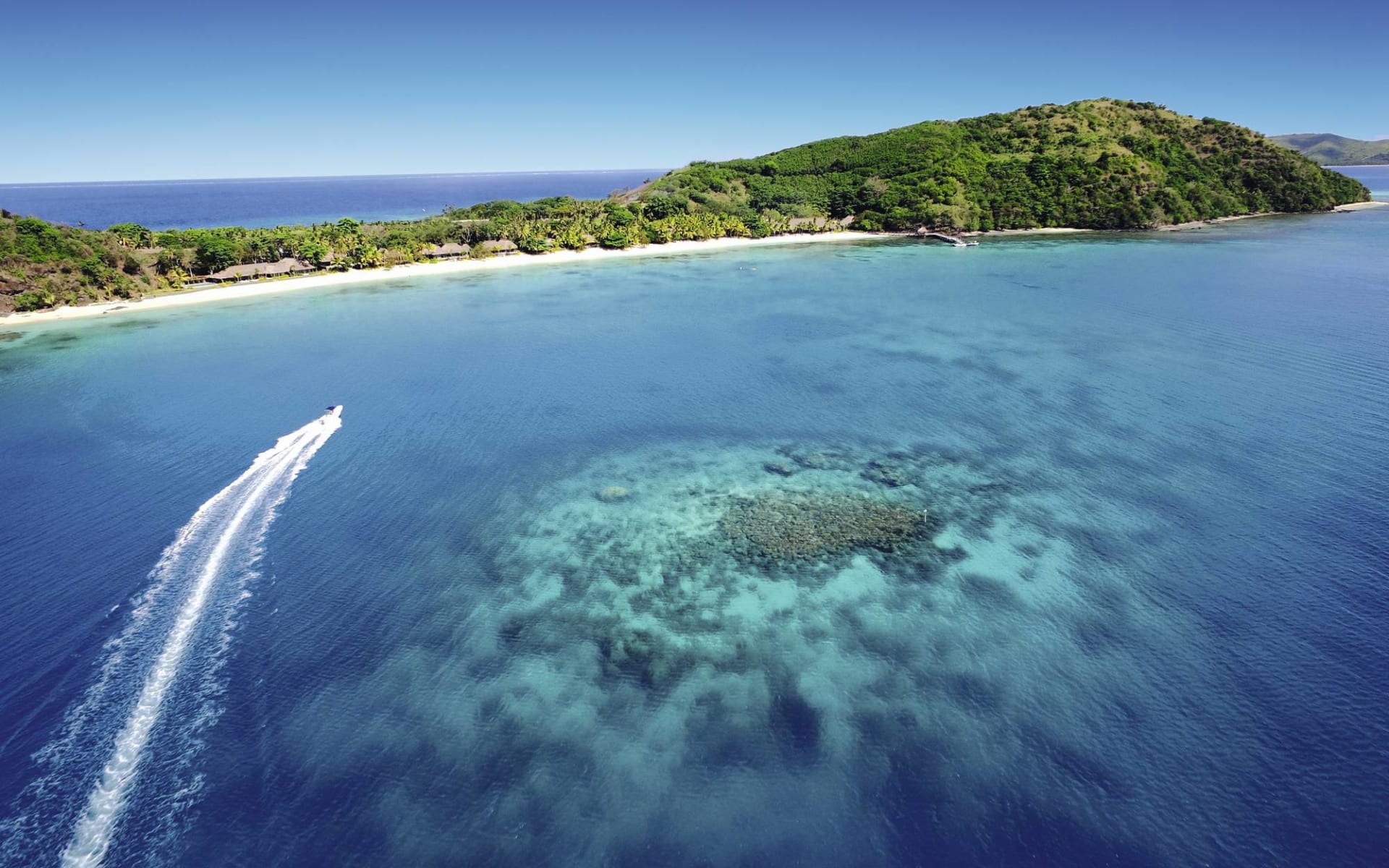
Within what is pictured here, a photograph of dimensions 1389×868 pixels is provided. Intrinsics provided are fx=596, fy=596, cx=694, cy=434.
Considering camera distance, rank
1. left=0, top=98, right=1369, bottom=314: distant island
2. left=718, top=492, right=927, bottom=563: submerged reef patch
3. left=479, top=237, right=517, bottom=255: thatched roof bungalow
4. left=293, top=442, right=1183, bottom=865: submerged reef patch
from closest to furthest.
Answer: left=293, top=442, right=1183, bottom=865: submerged reef patch
left=718, top=492, right=927, bottom=563: submerged reef patch
left=0, top=98, right=1369, bottom=314: distant island
left=479, top=237, right=517, bottom=255: thatched roof bungalow

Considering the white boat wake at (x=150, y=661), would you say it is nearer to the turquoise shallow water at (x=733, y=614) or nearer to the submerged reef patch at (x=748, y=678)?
the turquoise shallow water at (x=733, y=614)

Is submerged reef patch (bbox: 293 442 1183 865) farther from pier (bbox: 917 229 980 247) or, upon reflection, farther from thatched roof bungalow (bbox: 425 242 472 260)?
pier (bbox: 917 229 980 247)

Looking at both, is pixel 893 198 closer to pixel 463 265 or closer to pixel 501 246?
pixel 501 246

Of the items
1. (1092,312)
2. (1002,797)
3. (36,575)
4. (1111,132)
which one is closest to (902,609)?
(1002,797)

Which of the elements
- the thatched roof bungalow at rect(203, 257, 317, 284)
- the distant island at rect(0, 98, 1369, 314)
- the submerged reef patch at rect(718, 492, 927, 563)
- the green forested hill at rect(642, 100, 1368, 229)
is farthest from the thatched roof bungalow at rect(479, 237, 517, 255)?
the submerged reef patch at rect(718, 492, 927, 563)

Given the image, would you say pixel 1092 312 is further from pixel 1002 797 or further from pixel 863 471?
pixel 1002 797

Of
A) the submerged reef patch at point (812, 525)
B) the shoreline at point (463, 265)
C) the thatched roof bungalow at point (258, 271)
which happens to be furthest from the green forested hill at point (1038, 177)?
the submerged reef patch at point (812, 525)
